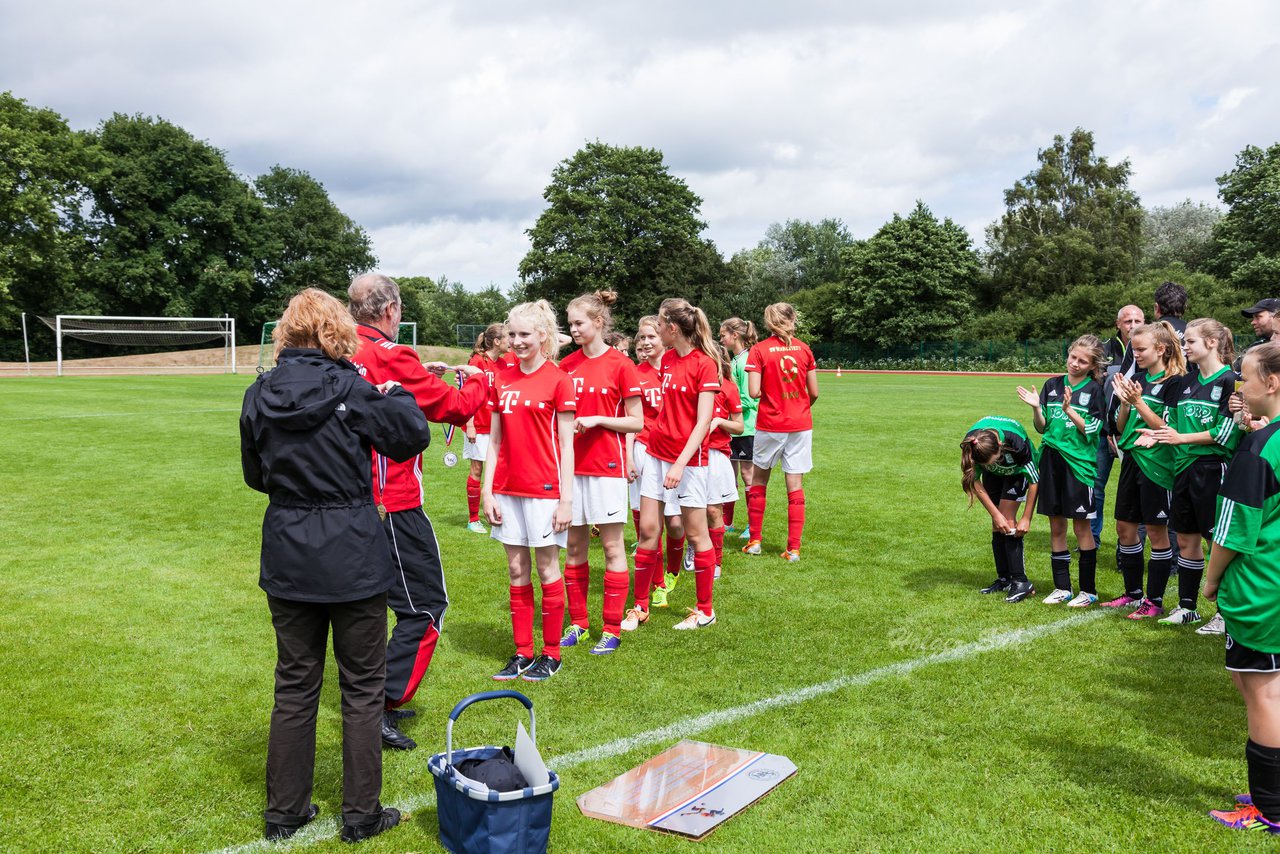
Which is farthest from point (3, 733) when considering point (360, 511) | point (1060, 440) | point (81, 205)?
point (81, 205)

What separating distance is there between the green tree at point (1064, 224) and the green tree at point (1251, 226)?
6.84 metres

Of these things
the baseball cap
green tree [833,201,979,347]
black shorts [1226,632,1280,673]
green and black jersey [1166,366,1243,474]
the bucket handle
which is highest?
green tree [833,201,979,347]

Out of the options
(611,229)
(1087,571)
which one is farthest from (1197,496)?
(611,229)

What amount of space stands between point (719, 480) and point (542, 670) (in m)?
2.18

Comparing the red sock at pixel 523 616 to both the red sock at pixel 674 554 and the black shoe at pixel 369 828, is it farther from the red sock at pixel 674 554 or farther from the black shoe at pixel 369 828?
the red sock at pixel 674 554

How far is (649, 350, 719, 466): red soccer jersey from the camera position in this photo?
21.2 feet

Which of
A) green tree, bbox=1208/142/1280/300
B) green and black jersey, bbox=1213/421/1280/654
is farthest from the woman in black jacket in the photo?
green tree, bbox=1208/142/1280/300

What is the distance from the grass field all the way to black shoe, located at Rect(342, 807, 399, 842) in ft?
0.17

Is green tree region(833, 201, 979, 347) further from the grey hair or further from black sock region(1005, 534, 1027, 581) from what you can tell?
the grey hair

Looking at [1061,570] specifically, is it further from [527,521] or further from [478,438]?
[478,438]

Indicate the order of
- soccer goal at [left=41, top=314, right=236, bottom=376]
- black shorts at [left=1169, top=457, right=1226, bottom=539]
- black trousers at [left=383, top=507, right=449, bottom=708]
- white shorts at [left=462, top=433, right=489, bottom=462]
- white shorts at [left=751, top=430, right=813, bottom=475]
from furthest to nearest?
soccer goal at [left=41, top=314, right=236, bottom=376] < white shorts at [left=462, top=433, right=489, bottom=462] < white shorts at [left=751, top=430, right=813, bottom=475] < black shorts at [left=1169, top=457, right=1226, bottom=539] < black trousers at [left=383, top=507, right=449, bottom=708]

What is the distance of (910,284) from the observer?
60625 millimetres

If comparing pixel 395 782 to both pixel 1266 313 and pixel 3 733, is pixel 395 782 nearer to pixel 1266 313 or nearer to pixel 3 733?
pixel 3 733

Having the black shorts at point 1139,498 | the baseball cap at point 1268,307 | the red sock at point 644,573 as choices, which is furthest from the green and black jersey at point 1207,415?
the red sock at point 644,573
